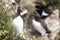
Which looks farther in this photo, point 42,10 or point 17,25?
point 42,10

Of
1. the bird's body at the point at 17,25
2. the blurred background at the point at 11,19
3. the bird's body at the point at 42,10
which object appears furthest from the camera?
the bird's body at the point at 42,10

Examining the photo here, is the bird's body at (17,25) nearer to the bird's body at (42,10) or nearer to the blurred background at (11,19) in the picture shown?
the blurred background at (11,19)

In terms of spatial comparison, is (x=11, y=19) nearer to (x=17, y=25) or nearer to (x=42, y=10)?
(x=17, y=25)

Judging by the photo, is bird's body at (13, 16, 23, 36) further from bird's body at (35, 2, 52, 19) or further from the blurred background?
bird's body at (35, 2, 52, 19)

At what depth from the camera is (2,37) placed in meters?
4.18

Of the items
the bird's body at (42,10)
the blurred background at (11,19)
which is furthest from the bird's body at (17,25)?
the bird's body at (42,10)

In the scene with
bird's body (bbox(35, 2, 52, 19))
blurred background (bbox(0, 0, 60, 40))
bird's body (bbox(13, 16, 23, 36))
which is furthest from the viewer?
bird's body (bbox(35, 2, 52, 19))

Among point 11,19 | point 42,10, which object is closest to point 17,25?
point 11,19

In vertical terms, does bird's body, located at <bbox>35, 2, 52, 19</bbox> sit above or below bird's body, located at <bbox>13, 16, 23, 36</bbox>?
above

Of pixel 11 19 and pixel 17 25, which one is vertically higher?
pixel 11 19

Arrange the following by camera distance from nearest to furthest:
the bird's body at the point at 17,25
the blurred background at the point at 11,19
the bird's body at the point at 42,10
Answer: the blurred background at the point at 11,19
the bird's body at the point at 17,25
the bird's body at the point at 42,10

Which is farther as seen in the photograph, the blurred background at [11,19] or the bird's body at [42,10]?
the bird's body at [42,10]

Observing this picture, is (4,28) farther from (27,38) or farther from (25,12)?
(25,12)

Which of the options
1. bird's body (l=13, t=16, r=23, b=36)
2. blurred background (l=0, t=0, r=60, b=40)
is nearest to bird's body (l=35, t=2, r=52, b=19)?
blurred background (l=0, t=0, r=60, b=40)
